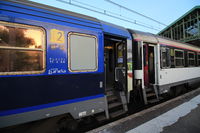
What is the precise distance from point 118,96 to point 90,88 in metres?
1.45

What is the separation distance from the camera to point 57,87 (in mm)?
2725

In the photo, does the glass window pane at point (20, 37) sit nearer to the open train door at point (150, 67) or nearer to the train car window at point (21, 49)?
the train car window at point (21, 49)

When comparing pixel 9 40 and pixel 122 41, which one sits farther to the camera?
pixel 122 41

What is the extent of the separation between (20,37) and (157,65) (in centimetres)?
538

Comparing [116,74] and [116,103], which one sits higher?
[116,74]

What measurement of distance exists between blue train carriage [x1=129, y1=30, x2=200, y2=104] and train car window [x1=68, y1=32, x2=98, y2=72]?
2236mm

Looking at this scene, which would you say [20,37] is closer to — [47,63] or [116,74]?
[47,63]

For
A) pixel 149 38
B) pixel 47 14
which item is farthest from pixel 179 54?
pixel 47 14

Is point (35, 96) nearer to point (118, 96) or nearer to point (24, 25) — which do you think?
point (24, 25)

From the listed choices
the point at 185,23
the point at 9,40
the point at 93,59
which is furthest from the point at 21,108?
the point at 185,23

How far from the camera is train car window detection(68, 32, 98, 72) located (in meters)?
3.00

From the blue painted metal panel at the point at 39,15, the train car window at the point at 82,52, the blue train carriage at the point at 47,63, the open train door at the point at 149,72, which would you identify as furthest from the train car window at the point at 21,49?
the open train door at the point at 149,72

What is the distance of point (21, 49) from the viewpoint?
2.33m

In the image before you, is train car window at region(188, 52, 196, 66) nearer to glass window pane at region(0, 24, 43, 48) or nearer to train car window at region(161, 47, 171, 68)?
train car window at region(161, 47, 171, 68)
